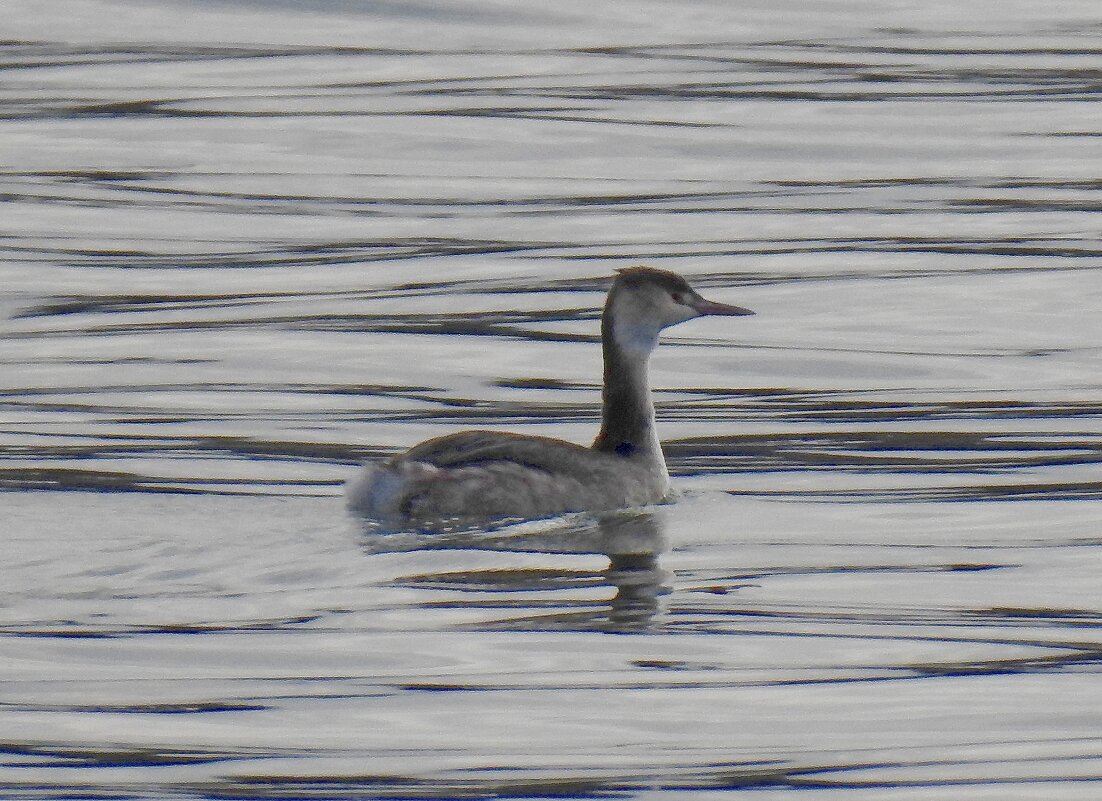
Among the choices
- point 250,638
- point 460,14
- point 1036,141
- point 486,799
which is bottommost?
point 486,799

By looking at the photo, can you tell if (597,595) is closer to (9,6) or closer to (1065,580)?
(1065,580)

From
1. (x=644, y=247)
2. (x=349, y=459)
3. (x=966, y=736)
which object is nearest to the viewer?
(x=966, y=736)

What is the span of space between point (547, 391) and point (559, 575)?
4218mm

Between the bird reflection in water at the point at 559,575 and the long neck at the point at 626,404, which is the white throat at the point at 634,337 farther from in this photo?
the bird reflection in water at the point at 559,575

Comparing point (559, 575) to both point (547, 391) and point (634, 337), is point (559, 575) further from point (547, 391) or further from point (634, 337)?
point (547, 391)

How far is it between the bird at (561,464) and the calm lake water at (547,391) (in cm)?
21

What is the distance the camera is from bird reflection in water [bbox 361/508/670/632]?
348 inches

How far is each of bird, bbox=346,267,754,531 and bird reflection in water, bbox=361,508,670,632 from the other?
116 millimetres

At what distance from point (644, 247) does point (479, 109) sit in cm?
507

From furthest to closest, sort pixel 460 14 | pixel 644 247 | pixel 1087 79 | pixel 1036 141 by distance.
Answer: pixel 460 14
pixel 1087 79
pixel 1036 141
pixel 644 247

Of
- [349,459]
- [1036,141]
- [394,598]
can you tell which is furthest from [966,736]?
[1036,141]

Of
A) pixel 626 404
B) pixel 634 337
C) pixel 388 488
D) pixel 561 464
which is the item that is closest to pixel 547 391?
pixel 634 337

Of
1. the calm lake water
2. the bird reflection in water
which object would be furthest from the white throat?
the bird reflection in water

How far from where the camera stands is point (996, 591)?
9234 mm
